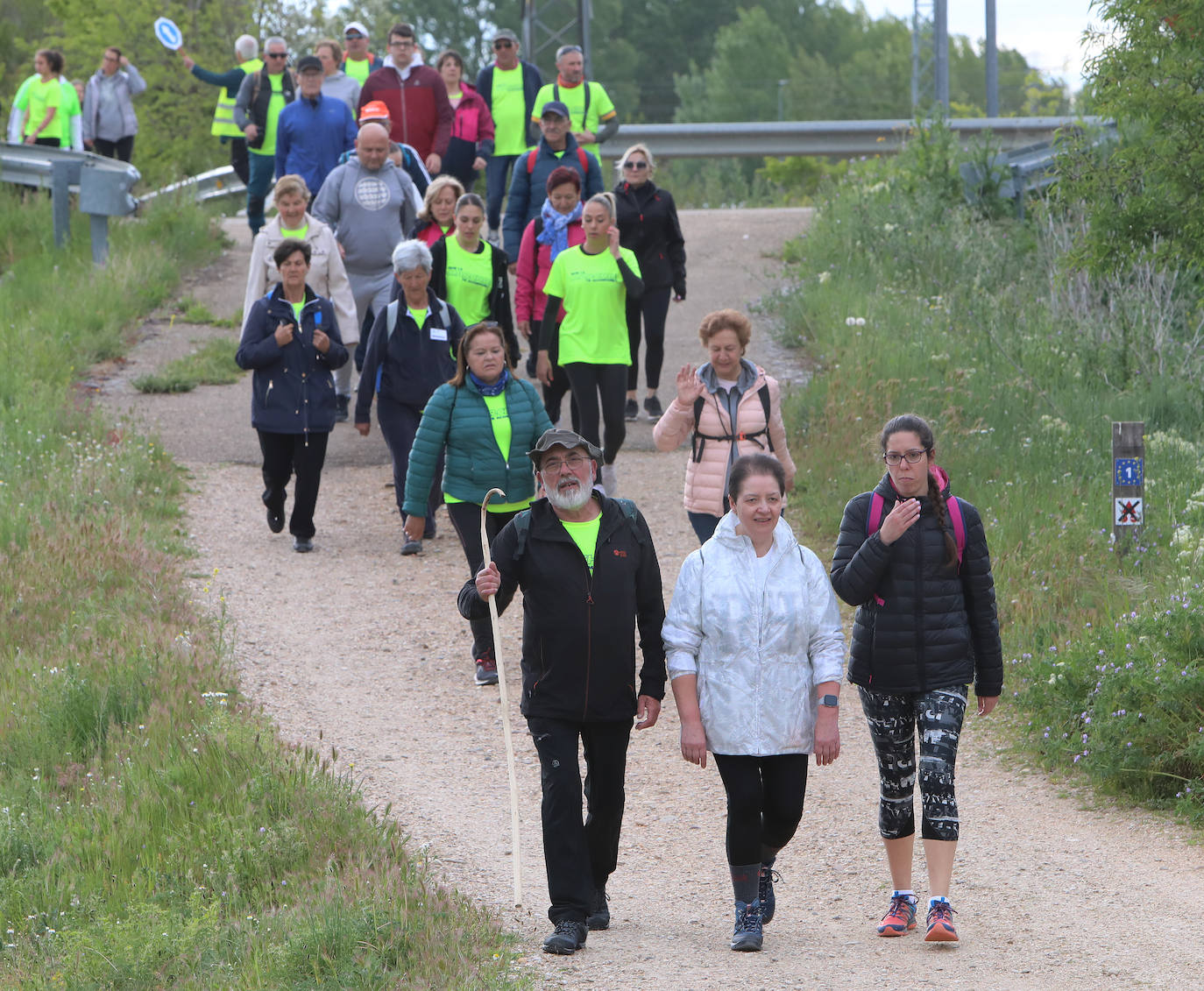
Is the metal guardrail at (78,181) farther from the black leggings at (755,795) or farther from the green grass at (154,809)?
the black leggings at (755,795)

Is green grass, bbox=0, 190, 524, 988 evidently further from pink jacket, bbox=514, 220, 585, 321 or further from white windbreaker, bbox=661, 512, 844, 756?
pink jacket, bbox=514, 220, 585, 321

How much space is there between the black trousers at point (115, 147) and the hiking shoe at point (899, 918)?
1688 centimetres

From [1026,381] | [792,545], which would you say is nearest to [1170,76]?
[1026,381]

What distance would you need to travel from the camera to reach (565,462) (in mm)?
5742

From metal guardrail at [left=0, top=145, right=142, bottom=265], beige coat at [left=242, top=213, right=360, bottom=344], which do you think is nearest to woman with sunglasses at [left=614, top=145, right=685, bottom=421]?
beige coat at [left=242, top=213, right=360, bottom=344]

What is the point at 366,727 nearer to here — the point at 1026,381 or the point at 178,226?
the point at 1026,381

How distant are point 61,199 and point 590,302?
8956 mm

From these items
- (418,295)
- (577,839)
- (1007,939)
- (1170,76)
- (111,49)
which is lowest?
(1007,939)

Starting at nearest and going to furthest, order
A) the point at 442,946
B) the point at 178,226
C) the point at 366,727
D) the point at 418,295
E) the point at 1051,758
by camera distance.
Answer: the point at 442,946
the point at 1051,758
the point at 366,727
the point at 418,295
the point at 178,226

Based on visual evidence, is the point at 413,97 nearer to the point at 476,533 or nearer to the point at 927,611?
the point at 476,533

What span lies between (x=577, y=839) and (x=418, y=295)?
5.25 metres

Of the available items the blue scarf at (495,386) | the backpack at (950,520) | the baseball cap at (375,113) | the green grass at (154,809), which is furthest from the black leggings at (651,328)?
the backpack at (950,520)

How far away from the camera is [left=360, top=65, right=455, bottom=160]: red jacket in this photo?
15016 millimetres

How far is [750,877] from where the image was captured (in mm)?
5645
